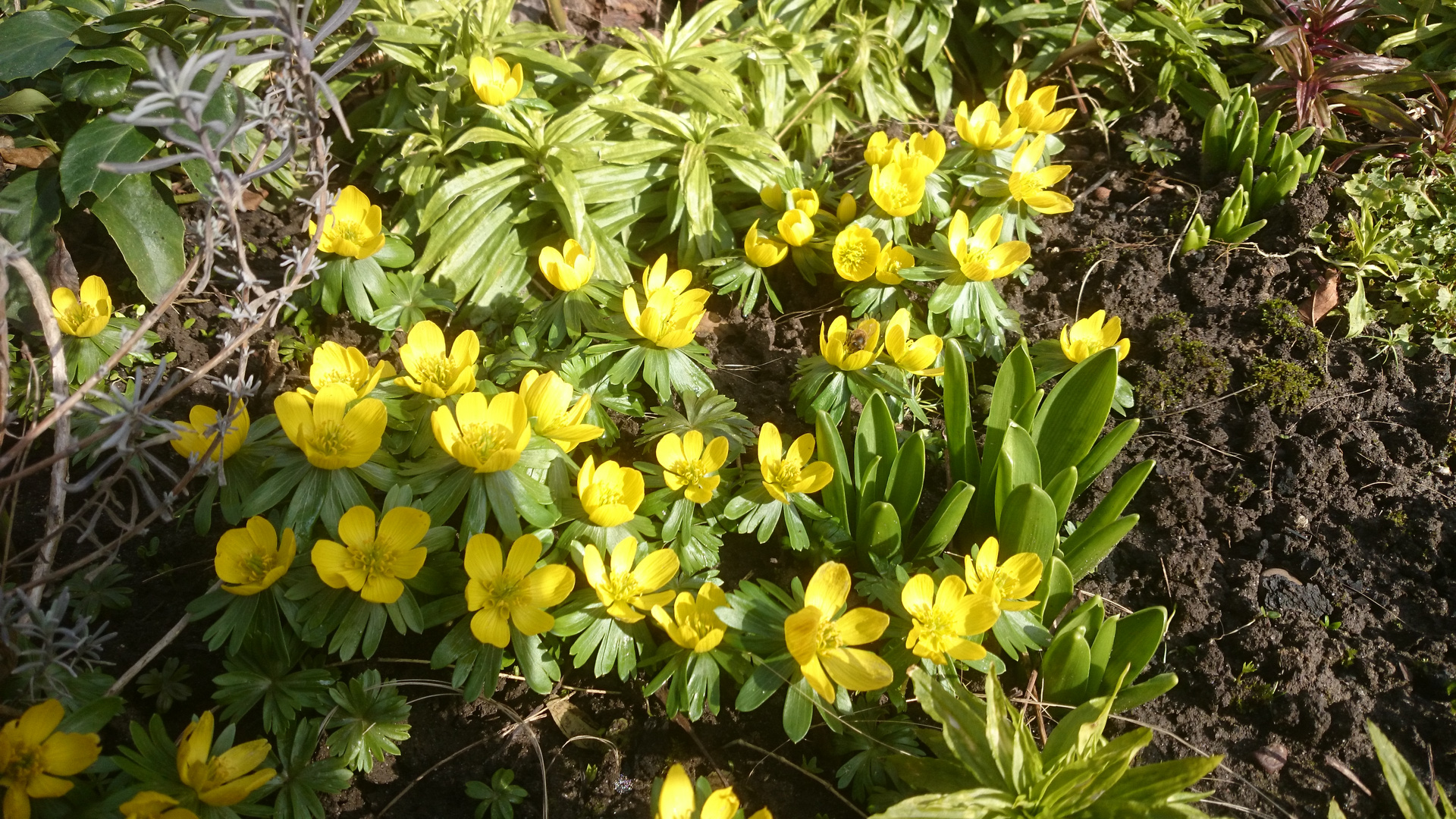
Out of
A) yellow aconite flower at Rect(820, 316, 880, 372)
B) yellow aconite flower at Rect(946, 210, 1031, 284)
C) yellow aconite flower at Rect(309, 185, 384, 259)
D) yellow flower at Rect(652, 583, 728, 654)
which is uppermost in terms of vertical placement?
yellow aconite flower at Rect(309, 185, 384, 259)

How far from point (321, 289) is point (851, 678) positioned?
5.45ft

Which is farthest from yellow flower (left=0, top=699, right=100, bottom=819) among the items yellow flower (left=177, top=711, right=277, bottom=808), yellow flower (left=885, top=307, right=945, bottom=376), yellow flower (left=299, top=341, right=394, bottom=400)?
yellow flower (left=885, top=307, right=945, bottom=376)

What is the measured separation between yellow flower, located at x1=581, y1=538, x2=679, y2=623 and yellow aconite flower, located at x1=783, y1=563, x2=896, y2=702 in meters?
0.26

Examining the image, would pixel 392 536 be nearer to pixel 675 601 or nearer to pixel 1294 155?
pixel 675 601

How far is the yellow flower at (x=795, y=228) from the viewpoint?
8.30 ft

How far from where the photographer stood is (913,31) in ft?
11.2

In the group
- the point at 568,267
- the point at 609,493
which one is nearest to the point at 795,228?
the point at 568,267

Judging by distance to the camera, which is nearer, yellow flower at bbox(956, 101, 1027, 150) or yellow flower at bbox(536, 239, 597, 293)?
yellow flower at bbox(536, 239, 597, 293)

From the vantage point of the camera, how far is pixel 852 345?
2.19 metres

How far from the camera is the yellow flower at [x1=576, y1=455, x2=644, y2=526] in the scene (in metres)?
1.78

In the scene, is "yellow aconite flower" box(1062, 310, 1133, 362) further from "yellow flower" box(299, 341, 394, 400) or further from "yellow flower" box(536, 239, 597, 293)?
"yellow flower" box(299, 341, 394, 400)

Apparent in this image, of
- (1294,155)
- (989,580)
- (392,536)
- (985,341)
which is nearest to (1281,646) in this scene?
(989,580)

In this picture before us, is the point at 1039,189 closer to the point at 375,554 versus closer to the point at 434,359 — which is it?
the point at 434,359

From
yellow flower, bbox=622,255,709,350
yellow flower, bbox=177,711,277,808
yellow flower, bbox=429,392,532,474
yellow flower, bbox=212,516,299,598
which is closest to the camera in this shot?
yellow flower, bbox=177,711,277,808
